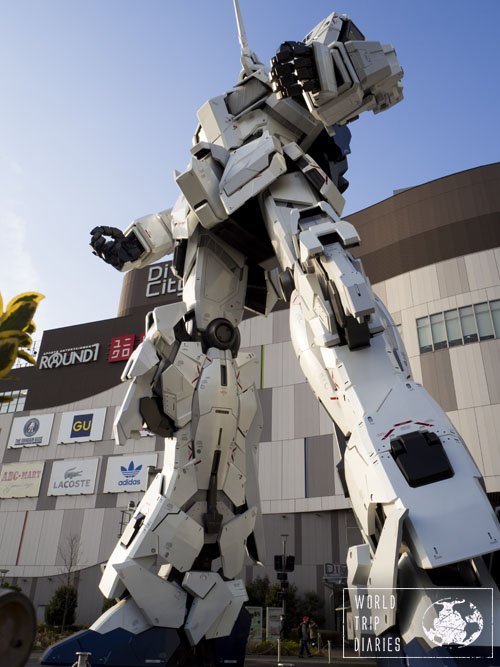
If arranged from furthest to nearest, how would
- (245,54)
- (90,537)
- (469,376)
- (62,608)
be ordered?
(90,537), (62,608), (469,376), (245,54)

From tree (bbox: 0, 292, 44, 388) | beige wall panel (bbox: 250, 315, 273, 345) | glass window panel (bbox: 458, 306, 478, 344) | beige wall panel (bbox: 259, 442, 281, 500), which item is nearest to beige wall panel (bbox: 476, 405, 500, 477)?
glass window panel (bbox: 458, 306, 478, 344)

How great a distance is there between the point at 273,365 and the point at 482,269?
942 cm

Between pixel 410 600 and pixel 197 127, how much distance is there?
5645mm

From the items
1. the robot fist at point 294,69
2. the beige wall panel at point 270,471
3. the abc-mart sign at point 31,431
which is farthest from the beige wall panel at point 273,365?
the robot fist at point 294,69

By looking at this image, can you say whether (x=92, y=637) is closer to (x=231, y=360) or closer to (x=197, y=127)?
(x=231, y=360)

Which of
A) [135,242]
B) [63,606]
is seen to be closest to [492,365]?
[135,242]

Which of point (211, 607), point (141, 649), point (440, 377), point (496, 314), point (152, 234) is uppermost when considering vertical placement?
point (496, 314)

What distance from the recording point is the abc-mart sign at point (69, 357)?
2985 cm

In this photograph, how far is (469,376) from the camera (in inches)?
729

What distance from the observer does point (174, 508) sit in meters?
4.81

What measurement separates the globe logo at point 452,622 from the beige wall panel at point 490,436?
52.1ft

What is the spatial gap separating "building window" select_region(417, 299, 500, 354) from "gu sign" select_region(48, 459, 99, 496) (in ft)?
56.7

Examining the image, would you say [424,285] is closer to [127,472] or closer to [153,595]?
[127,472]

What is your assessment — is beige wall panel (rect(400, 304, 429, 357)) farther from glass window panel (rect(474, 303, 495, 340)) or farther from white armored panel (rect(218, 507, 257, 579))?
white armored panel (rect(218, 507, 257, 579))
